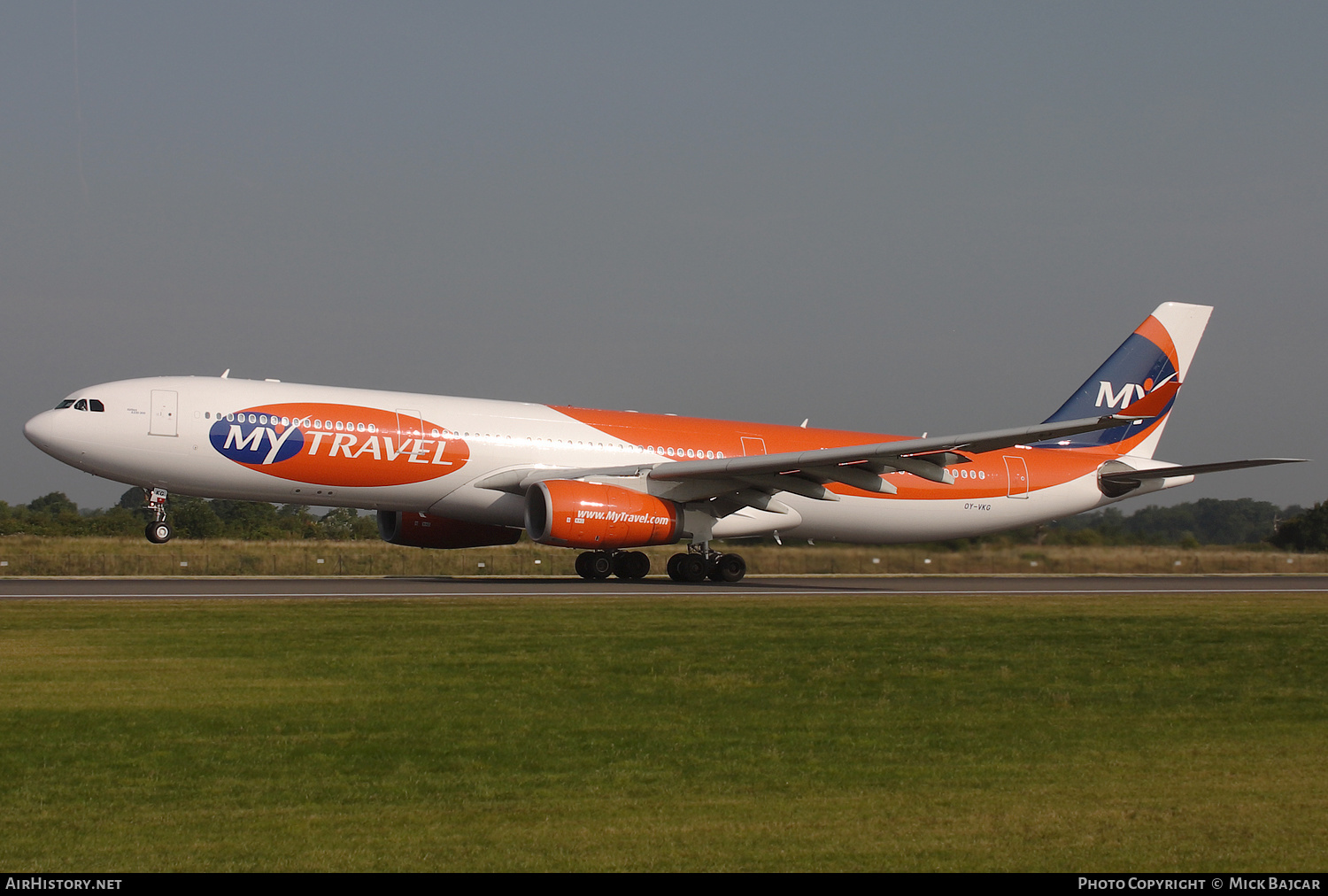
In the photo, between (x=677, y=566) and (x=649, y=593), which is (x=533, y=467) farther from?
(x=649, y=593)

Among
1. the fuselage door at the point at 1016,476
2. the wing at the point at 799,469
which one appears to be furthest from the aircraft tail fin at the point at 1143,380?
the wing at the point at 799,469

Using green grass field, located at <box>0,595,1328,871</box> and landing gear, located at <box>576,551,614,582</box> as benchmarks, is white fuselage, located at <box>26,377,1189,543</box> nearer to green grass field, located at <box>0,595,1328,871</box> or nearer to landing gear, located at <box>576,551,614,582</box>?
landing gear, located at <box>576,551,614,582</box>

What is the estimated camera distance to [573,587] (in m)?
24.7

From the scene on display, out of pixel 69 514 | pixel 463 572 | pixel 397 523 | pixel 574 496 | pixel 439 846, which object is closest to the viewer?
pixel 439 846

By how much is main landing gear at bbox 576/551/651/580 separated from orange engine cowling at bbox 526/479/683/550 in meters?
1.78

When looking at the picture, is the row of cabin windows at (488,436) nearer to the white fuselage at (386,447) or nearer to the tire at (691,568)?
the white fuselage at (386,447)

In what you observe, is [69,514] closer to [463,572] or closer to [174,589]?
[463,572]

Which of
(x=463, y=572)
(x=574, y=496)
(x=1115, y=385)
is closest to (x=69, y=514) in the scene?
(x=463, y=572)

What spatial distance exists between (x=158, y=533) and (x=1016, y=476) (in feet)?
70.7

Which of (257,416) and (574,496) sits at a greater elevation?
(257,416)

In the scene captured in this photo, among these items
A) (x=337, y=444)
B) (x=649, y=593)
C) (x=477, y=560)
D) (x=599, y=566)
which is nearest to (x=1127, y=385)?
(x=599, y=566)

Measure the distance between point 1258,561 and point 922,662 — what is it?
3243 centimetres

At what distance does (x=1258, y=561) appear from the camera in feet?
132

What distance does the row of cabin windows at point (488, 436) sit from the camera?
25.4 m
